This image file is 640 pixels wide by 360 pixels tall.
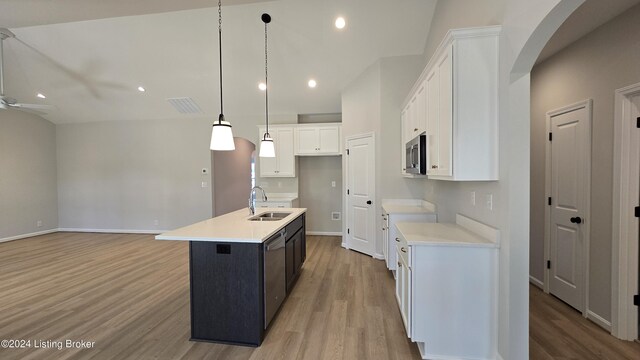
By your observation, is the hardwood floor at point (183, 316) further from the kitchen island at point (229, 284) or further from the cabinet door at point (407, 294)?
the cabinet door at point (407, 294)

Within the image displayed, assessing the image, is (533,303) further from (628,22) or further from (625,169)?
(628,22)

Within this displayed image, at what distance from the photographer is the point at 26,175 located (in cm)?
605

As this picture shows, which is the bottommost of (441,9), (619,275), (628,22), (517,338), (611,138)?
(517,338)

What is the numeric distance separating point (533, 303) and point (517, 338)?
1.48 metres

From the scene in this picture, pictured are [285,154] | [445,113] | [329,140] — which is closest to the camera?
[445,113]

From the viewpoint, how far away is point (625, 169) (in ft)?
7.21

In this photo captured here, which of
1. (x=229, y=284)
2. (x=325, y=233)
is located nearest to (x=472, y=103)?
(x=229, y=284)

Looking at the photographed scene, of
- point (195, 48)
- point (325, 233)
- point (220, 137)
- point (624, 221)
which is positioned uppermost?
point (195, 48)

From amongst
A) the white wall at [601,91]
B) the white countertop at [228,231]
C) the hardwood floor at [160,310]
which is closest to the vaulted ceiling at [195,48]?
the white wall at [601,91]

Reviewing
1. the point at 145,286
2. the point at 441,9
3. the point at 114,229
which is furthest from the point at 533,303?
the point at 114,229

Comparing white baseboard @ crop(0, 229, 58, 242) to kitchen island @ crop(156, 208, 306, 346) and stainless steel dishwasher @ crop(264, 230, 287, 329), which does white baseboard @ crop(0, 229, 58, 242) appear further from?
stainless steel dishwasher @ crop(264, 230, 287, 329)

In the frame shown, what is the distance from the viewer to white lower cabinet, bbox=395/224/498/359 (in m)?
1.92

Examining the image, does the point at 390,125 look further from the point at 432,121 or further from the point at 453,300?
the point at 453,300

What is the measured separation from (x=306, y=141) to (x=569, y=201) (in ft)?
13.6
